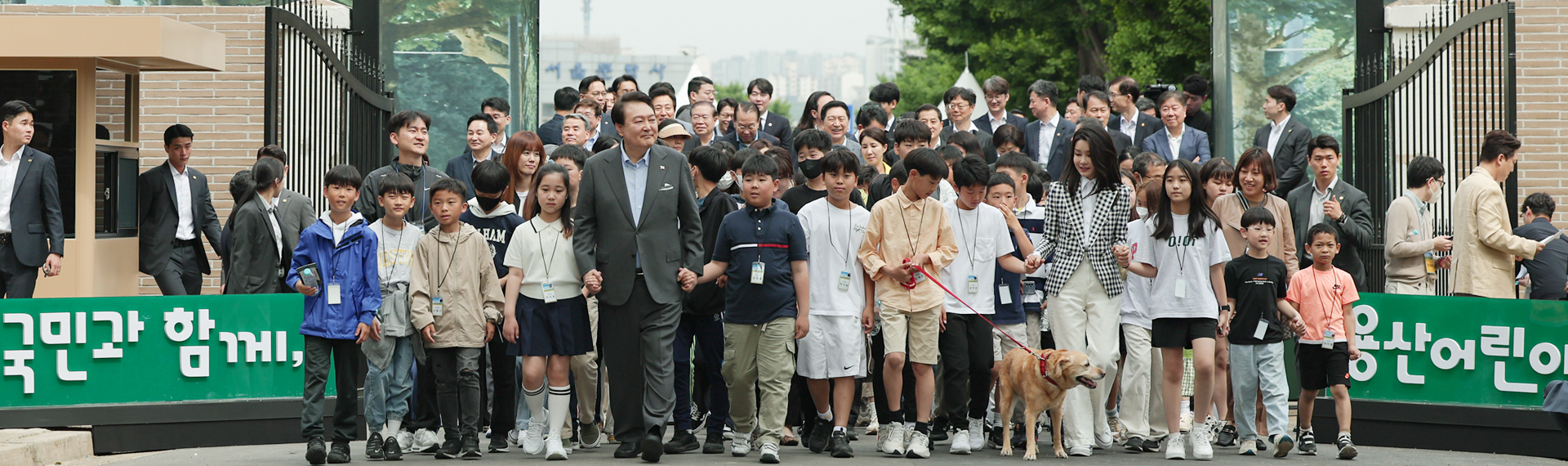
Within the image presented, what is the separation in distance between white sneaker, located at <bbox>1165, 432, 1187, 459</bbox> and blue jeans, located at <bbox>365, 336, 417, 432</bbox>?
413 cm

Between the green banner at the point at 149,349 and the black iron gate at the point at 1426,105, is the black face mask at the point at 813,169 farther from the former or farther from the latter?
the black iron gate at the point at 1426,105

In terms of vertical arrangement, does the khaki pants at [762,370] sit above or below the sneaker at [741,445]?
above

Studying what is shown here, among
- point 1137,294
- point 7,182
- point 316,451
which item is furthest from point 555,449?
point 7,182

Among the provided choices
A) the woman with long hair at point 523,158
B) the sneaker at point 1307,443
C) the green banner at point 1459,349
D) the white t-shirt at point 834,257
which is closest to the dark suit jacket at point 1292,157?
the green banner at point 1459,349

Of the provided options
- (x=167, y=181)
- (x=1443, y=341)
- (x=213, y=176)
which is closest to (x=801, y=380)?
(x=1443, y=341)

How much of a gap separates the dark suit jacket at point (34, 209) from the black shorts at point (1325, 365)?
7557mm

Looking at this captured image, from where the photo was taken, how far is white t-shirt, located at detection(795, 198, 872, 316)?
7773mm

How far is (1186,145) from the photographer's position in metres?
12.4

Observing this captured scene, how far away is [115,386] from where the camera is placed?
27.1ft

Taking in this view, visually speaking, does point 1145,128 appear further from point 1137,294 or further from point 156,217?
point 156,217

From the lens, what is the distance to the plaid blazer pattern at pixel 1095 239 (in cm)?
803

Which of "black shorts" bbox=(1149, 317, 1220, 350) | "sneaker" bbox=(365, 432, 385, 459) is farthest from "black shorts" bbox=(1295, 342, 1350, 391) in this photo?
"sneaker" bbox=(365, 432, 385, 459)

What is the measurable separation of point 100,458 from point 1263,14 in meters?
11.0

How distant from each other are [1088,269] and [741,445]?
2170 millimetres
